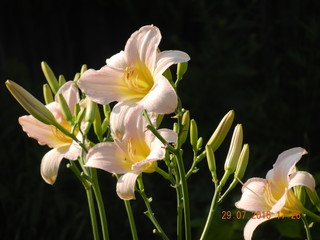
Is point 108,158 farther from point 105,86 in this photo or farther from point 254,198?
point 254,198

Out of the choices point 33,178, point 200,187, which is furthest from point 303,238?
point 33,178

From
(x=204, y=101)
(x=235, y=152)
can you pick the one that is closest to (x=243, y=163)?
(x=235, y=152)

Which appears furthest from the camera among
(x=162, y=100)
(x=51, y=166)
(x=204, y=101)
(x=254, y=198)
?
(x=204, y=101)

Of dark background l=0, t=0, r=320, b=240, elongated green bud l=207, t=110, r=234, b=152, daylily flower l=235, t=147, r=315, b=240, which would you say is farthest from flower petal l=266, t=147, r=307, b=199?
dark background l=0, t=0, r=320, b=240

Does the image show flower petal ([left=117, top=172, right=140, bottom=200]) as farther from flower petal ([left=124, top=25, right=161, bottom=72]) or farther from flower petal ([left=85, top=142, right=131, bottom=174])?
flower petal ([left=124, top=25, right=161, bottom=72])

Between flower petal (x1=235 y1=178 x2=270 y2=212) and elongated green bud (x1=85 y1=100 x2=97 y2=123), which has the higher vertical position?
elongated green bud (x1=85 y1=100 x2=97 y2=123)

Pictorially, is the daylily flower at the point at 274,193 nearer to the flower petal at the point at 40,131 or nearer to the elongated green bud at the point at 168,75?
the elongated green bud at the point at 168,75
